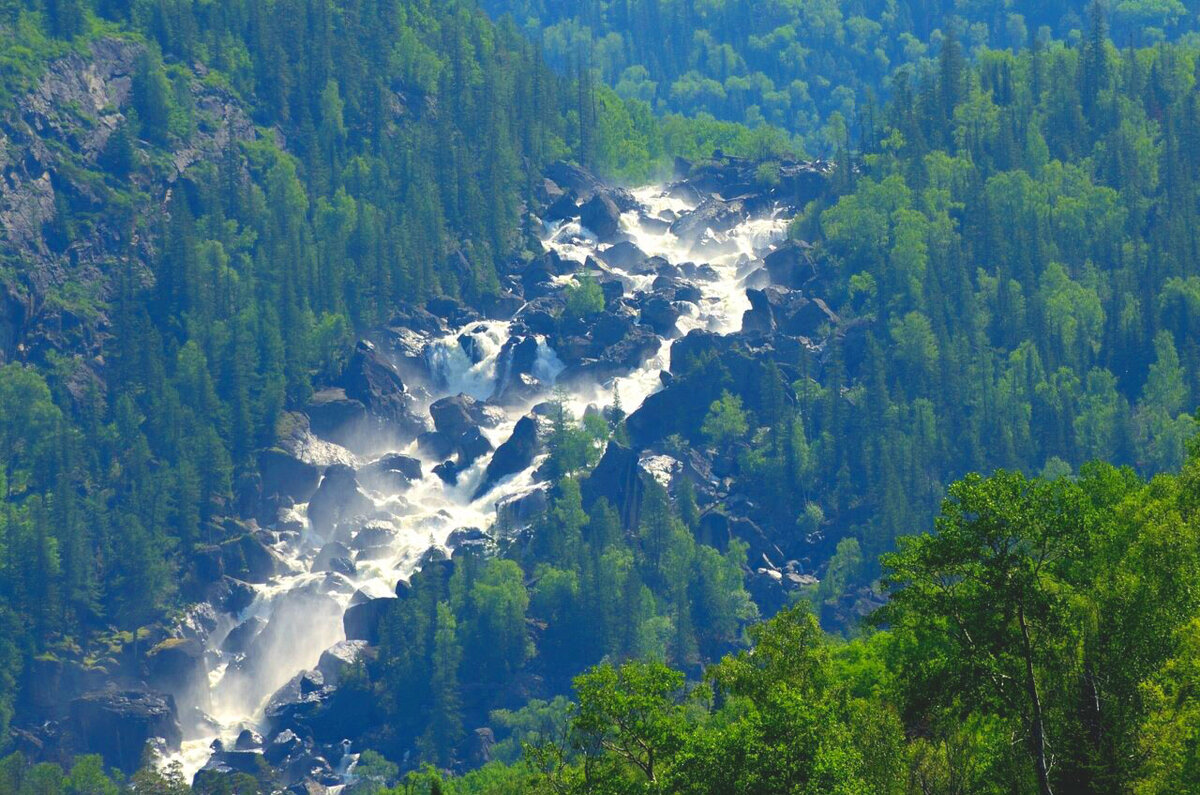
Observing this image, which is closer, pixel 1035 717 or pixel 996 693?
pixel 1035 717

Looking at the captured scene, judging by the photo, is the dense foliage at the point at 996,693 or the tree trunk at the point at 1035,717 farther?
the dense foliage at the point at 996,693

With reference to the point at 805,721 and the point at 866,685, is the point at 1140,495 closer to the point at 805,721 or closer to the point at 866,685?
the point at 866,685

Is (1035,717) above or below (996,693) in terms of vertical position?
below

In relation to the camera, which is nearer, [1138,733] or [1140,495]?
[1138,733]

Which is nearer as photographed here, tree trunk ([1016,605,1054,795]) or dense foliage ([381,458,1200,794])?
tree trunk ([1016,605,1054,795])

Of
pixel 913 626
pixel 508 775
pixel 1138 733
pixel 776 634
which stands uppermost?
pixel 508 775

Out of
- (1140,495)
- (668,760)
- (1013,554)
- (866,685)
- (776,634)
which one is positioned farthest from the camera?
(866,685)

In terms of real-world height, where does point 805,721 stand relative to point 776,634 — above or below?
below

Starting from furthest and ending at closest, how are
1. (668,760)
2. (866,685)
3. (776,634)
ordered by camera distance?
(866,685) → (776,634) → (668,760)

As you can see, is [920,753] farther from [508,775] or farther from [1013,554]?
[508,775]

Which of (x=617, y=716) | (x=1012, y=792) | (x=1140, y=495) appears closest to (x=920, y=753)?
(x=1012, y=792)
